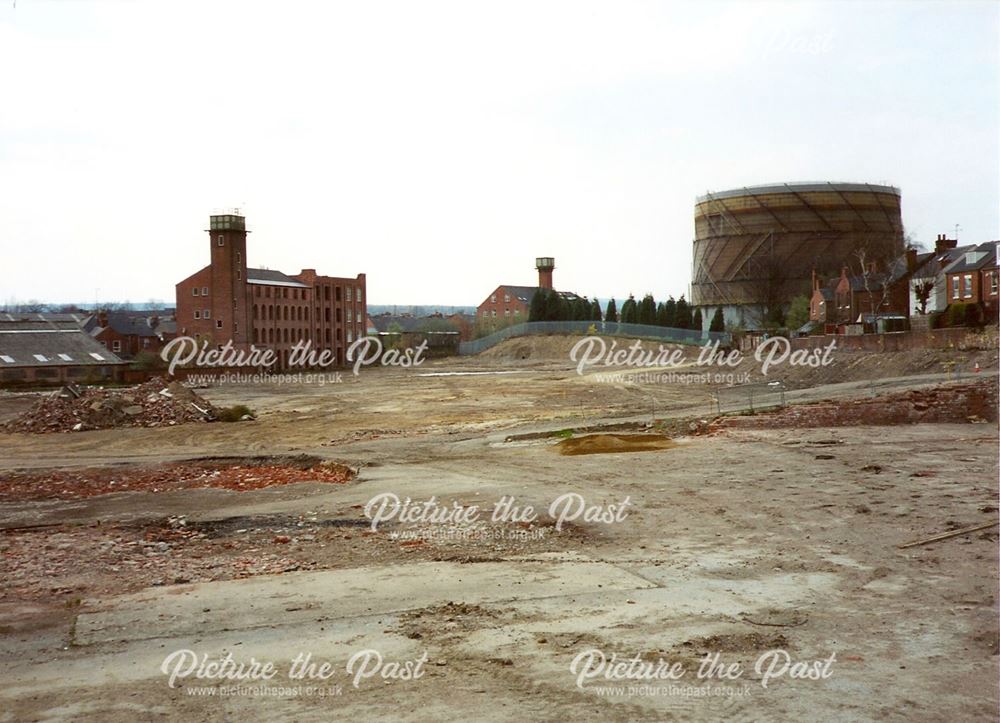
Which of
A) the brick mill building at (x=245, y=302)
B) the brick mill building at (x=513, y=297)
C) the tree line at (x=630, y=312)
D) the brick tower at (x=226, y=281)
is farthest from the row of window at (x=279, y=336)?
the brick mill building at (x=513, y=297)

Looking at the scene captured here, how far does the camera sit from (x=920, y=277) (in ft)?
216

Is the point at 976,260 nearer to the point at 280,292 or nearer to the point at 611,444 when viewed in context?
the point at 611,444

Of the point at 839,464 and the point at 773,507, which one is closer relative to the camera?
the point at 773,507

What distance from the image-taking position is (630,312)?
10075 centimetres

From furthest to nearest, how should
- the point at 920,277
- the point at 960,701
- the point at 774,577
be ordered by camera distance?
the point at 920,277 < the point at 774,577 < the point at 960,701

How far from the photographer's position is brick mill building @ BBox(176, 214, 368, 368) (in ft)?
281

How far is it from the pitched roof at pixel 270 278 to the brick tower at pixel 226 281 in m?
2.61

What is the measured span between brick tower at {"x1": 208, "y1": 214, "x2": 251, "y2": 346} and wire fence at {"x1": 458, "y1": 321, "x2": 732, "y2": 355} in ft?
108

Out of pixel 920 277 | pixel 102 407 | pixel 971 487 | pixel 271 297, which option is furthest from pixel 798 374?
pixel 271 297

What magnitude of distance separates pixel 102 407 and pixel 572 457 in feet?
84.0

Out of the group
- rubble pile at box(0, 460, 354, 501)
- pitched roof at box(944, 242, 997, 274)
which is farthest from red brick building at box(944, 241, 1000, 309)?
rubble pile at box(0, 460, 354, 501)

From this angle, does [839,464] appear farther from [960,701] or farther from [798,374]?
[798,374]

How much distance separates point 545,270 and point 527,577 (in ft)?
395

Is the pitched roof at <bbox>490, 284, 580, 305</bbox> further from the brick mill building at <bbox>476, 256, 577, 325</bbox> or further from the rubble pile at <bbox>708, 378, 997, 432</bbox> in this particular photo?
the rubble pile at <bbox>708, 378, 997, 432</bbox>
